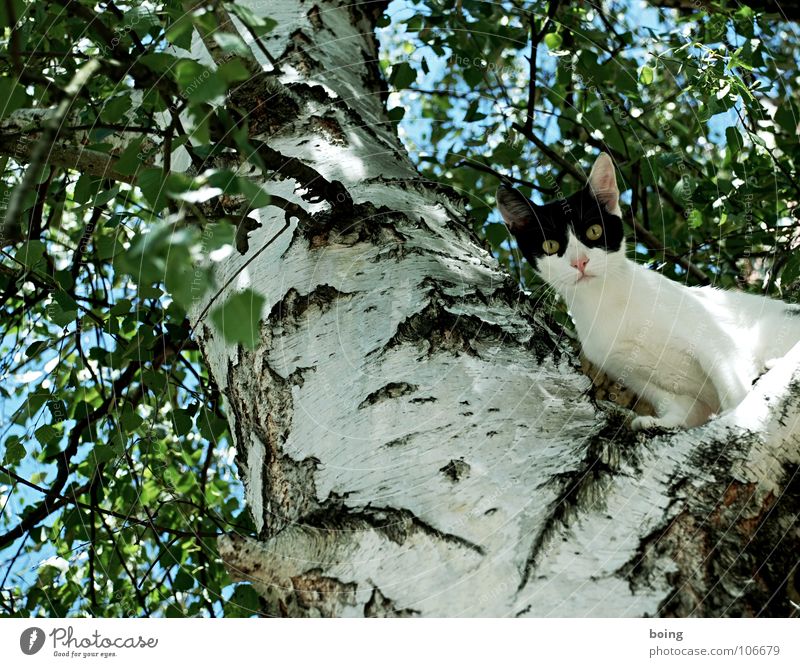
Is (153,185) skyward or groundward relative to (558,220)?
groundward

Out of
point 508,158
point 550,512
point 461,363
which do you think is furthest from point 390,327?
point 508,158

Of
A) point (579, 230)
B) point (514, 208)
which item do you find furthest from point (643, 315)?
point (514, 208)

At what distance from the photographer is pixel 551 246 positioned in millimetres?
3178

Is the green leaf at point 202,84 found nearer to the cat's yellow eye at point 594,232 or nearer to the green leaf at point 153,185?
the green leaf at point 153,185

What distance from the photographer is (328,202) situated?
7.57ft

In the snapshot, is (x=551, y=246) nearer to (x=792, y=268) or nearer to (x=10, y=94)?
(x=792, y=268)

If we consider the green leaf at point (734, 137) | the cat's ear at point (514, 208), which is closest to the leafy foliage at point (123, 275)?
the cat's ear at point (514, 208)

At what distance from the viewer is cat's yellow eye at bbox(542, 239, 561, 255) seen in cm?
316

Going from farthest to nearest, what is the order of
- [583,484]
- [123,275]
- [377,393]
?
1. [123,275]
2. [377,393]
3. [583,484]

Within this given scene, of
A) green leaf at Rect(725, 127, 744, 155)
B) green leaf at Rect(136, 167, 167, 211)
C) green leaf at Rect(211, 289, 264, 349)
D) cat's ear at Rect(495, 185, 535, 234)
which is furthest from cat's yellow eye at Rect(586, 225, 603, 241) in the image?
green leaf at Rect(211, 289, 264, 349)

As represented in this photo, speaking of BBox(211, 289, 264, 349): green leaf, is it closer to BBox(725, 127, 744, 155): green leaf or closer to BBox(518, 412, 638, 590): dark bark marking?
BBox(518, 412, 638, 590): dark bark marking

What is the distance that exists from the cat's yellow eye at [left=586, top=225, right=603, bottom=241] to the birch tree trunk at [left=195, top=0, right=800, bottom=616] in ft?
2.54

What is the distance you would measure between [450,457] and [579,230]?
5.63ft

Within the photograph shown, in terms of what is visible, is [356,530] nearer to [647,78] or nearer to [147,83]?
[147,83]
